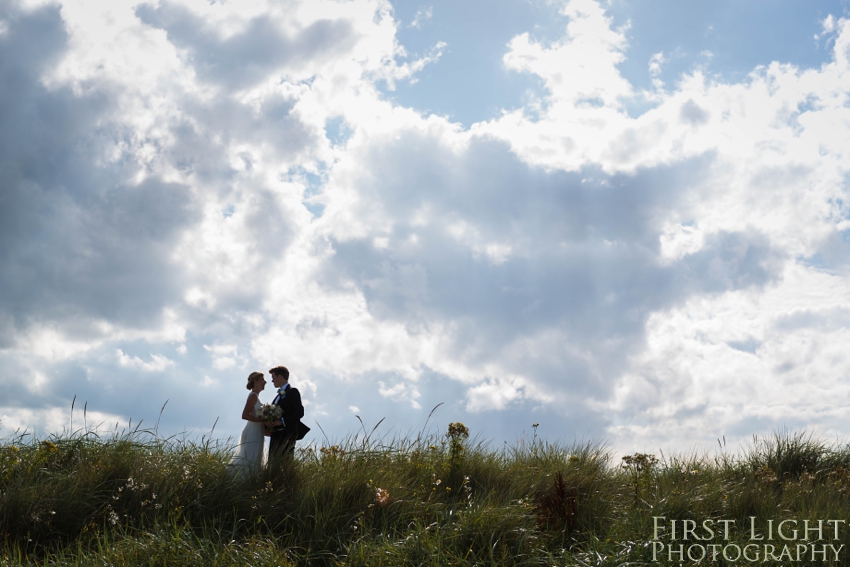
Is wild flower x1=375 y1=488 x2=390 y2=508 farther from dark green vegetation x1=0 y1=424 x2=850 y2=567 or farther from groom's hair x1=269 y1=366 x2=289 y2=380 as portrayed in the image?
groom's hair x1=269 y1=366 x2=289 y2=380

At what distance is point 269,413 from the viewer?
9.38 meters

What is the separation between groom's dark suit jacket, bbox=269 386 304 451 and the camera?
32.1 ft

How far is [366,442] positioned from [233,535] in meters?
2.90

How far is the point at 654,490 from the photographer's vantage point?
27.9 ft

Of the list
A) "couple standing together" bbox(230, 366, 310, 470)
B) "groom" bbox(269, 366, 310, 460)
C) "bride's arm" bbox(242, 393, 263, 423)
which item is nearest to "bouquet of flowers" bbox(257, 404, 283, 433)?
"couple standing together" bbox(230, 366, 310, 470)

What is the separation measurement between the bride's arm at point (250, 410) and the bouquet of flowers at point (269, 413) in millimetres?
110

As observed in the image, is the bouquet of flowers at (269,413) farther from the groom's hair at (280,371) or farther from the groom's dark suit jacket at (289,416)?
the groom's hair at (280,371)

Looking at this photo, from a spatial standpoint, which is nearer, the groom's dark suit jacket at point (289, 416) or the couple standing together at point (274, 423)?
the couple standing together at point (274, 423)

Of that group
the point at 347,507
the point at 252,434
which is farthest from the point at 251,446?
the point at 347,507

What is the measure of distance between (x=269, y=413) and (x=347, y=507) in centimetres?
263

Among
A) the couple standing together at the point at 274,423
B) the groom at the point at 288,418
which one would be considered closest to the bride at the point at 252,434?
the couple standing together at the point at 274,423

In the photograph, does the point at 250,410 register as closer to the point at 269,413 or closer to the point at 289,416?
the point at 269,413

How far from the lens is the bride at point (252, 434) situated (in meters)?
8.61

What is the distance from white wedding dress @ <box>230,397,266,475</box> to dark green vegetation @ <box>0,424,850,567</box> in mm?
268
